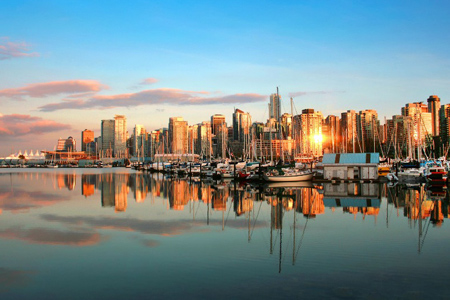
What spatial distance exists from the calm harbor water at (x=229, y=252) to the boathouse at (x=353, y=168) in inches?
1161

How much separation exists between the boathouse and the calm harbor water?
2950cm

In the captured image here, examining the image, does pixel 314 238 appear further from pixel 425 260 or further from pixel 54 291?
pixel 54 291

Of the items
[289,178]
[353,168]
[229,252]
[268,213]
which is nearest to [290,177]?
[289,178]

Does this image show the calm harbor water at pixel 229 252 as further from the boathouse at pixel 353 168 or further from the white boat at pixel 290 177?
the boathouse at pixel 353 168

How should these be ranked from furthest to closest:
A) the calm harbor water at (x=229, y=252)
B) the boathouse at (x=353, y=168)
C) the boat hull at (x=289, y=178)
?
the boat hull at (x=289, y=178) → the boathouse at (x=353, y=168) → the calm harbor water at (x=229, y=252)

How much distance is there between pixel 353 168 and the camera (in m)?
66.6

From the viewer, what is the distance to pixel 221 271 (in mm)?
16156

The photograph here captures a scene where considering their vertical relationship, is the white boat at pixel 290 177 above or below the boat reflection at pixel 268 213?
above

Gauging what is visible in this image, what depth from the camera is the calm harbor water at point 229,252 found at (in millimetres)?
14023

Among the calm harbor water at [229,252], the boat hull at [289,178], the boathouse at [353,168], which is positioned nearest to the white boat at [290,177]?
the boat hull at [289,178]

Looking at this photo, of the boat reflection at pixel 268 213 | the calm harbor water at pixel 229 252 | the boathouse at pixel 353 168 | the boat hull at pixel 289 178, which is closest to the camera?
the calm harbor water at pixel 229 252

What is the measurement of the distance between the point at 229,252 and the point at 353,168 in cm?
5111

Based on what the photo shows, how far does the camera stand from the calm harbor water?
14.0m

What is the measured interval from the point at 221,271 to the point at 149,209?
2203cm
